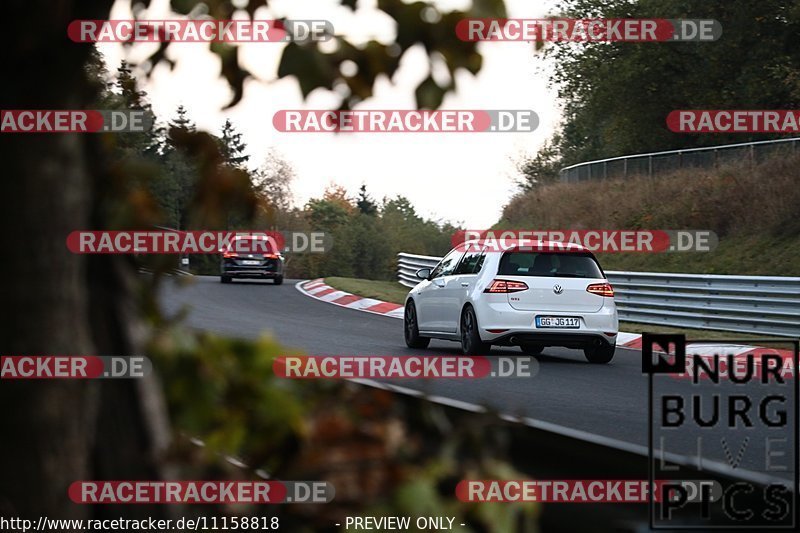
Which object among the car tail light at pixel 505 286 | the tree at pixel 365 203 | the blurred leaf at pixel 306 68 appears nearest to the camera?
the blurred leaf at pixel 306 68

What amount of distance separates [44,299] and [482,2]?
98cm

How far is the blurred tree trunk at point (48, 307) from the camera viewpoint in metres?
2.43

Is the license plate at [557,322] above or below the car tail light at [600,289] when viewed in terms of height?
below

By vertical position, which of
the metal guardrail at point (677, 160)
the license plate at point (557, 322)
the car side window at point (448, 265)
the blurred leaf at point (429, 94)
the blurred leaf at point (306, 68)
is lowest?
the license plate at point (557, 322)

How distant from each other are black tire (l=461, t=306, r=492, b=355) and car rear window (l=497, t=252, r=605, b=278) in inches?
28.6

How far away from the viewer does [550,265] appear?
1616 centimetres

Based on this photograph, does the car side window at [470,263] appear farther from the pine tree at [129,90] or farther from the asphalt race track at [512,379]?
the pine tree at [129,90]

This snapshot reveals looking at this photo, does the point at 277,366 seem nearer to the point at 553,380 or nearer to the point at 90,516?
the point at 90,516

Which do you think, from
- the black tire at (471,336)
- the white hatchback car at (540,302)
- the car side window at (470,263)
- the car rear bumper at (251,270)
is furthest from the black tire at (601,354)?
the car rear bumper at (251,270)

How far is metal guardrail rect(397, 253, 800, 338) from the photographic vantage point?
800 inches

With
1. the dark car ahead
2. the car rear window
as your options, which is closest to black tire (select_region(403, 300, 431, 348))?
the car rear window

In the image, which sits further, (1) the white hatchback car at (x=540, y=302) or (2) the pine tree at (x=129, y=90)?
(1) the white hatchback car at (x=540, y=302)

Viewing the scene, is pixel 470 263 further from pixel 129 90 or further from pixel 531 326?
pixel 129 90

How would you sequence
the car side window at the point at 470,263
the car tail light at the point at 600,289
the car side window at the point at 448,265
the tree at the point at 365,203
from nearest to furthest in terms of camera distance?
the car tail light at the point at 600,289 < the car side window at the point at 470,263 < the car side window at the point at 448,265 < the tree at the point at 365,203
